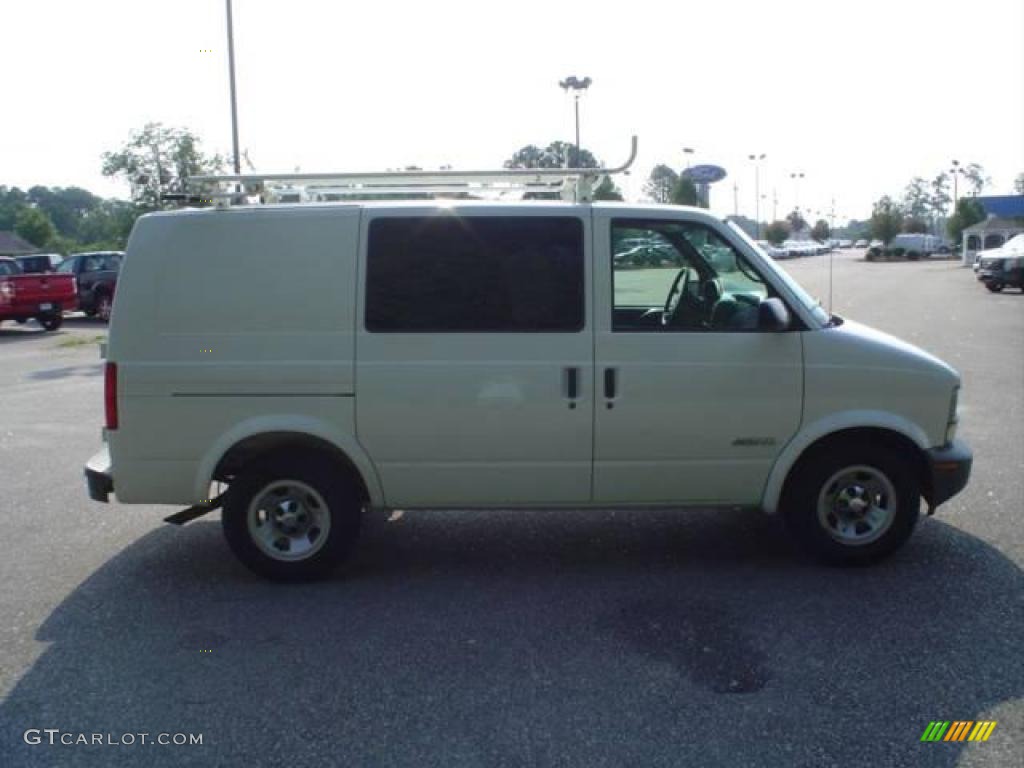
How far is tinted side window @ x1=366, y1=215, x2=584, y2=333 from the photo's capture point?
5.39 meters

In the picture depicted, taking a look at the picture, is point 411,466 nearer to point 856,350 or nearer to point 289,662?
point 289,662

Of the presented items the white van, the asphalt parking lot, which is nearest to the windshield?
the white van

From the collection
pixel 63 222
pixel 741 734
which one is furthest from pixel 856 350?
pixel 63 222

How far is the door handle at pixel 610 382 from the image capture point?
5.36 meters

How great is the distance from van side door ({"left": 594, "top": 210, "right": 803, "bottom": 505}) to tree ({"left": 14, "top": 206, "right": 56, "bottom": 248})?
332 ft

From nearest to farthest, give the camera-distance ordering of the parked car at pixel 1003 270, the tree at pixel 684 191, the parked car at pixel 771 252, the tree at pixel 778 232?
the parked car at pixel 771 252 < the tree at pixel 684 191 < the parked car at pixel 1003 270 < the tree at pixel 778 232

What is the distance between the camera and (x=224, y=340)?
5375 millimetres

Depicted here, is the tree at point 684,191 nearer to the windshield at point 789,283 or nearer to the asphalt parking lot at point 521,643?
the asphalt parking lot at point 521,643

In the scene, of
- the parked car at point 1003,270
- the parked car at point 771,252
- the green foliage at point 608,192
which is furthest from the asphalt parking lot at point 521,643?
the parked car at point 1003,270

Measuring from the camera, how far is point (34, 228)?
9619 centimetres

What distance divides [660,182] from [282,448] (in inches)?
498

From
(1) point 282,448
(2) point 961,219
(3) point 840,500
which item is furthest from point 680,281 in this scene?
(2) point 961,219

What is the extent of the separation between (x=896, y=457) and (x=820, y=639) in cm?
138

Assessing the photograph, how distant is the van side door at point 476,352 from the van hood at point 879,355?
1.43m
